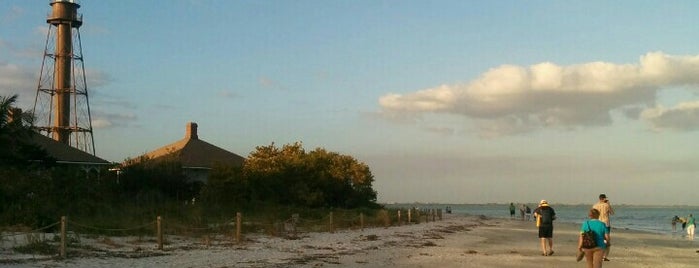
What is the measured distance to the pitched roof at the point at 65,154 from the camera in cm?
4169

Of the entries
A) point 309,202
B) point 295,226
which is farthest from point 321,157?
point 295,226

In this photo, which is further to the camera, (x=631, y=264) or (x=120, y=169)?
(x=120, y=169)

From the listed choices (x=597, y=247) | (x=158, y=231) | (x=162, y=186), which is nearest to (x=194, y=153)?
(x=162, y=186)

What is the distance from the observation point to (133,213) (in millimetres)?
29172

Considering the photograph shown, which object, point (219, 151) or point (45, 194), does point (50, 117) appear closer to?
point (219, 151)

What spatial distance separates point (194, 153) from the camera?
5012cm

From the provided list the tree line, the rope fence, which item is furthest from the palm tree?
the rope fence

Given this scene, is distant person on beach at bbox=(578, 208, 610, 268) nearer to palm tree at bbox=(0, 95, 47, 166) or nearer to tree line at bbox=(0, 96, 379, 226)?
tree line at bbox=(0, 96, 379, 226)

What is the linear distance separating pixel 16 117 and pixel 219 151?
2013 cm

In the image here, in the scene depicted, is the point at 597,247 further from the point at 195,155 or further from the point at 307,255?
the point at 195,155

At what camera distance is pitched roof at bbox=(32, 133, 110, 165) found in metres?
41.7

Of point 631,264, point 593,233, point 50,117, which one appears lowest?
point 631,264

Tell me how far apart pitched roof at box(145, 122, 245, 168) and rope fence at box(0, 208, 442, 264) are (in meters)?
13.4

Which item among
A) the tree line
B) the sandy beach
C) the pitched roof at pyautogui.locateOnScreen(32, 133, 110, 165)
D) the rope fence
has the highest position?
the pitched roof at pyautogui.locateOnScreen(32, 133, 110, 165)
